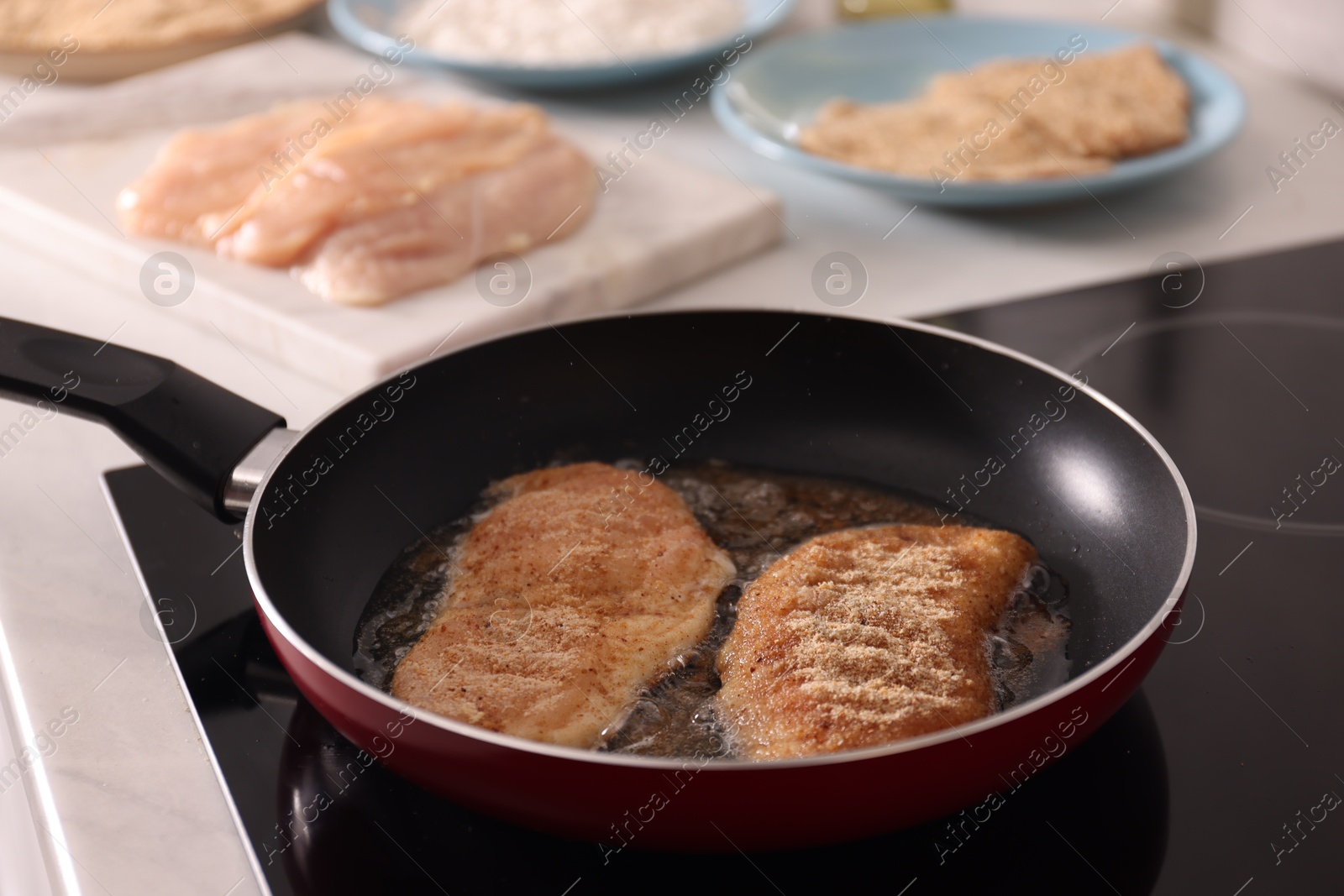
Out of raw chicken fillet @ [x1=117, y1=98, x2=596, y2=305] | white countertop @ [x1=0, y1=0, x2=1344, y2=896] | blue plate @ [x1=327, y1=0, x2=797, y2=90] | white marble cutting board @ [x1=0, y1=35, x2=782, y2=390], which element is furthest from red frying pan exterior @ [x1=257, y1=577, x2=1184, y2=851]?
blue plate @ [x1=327, y1=0, x2=797, y2=90]

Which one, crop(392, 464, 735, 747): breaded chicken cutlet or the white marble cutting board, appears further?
the white marble cutting board

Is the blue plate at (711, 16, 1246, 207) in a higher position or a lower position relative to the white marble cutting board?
lower

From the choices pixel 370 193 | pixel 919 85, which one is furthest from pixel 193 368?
pixel 919 85

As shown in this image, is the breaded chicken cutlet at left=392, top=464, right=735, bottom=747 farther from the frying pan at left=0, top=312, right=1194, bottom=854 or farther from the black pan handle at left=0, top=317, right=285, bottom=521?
the black pan handle at left=0, top=317, right=285, bottom=521

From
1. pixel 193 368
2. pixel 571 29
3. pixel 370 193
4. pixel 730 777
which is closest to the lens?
pixel 730 777

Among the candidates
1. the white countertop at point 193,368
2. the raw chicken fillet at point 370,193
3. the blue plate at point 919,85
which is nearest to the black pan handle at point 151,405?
the white countertop at point 193,368

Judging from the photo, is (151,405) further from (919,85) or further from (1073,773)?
(919,85)
